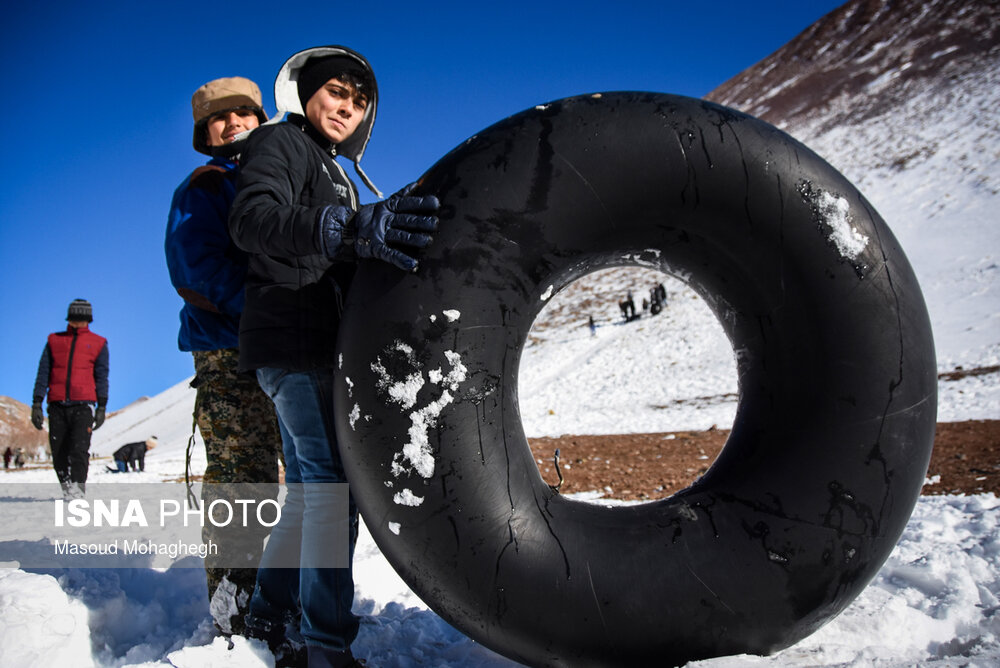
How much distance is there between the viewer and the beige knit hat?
2.20 meters

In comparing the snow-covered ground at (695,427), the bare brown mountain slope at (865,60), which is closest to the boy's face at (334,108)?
the snow-covered ground at (695,427)

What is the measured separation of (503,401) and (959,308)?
1450cm

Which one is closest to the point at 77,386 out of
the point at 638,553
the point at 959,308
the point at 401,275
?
the point at 401,275

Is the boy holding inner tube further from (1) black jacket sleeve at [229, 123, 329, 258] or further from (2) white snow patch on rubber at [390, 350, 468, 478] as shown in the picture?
(2) white snow patch on rubber at [390, 350, 468, 478]

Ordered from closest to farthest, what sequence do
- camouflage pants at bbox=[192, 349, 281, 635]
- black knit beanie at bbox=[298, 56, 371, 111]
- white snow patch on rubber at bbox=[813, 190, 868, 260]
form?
1. white snow patch on rubber at bbox=[813, 190, 868, 260]
2. black knit beanie at bbox=[298, 56, 371, 111]
3. camouflage pants at bbox=[192, 349, 281, 635]

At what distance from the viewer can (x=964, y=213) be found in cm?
1845

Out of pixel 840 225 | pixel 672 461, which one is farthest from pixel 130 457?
pixel 840 225

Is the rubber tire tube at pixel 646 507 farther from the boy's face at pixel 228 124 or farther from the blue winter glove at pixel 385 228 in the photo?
the boy's face at pixel 228 124

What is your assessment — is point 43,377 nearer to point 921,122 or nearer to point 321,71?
point 321,71

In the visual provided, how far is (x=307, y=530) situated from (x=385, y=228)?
0.84 m

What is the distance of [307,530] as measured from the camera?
154cm

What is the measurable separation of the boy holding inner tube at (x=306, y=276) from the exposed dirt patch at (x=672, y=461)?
305 centimetres

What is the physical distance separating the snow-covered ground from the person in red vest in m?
2.37

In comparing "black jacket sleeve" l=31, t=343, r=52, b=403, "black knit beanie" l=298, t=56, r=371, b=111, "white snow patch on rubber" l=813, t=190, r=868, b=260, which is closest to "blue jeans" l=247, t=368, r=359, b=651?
"black knit beanie" l=298, t=56, r=371, b=111
